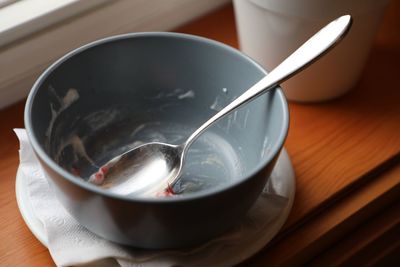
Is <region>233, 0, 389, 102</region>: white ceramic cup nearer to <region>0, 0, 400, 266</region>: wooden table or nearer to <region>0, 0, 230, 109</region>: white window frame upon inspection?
<region>0, 0, 400, 266</region>: wooden table

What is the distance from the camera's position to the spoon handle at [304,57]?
0.49 metres

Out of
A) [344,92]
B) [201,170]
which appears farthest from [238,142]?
[344,92]

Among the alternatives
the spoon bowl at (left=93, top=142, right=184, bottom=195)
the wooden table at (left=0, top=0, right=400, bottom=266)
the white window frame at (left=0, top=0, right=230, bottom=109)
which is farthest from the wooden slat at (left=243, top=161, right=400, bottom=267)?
the white window frame at (left=0, top=0, right=230, bottom=109)

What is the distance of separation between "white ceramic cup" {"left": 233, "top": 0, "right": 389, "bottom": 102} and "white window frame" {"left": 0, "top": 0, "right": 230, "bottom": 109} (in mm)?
133

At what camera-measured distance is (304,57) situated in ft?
1.63

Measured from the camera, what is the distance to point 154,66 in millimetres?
564

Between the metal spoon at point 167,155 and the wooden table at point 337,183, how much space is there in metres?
0.08

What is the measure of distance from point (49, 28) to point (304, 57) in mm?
268

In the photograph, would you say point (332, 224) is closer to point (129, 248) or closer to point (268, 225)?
point (268, 225)

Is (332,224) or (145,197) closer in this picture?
(145,197)

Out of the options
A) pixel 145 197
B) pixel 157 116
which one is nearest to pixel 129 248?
pixel 145 197

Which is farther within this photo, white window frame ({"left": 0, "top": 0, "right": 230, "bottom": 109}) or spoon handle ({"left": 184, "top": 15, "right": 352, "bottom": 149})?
white window frame ({"left": 0, "top": 0, "right": 230, "bottom": 109})

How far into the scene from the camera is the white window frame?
0.59 metres

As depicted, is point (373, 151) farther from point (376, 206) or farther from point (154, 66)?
point (154, 66)
